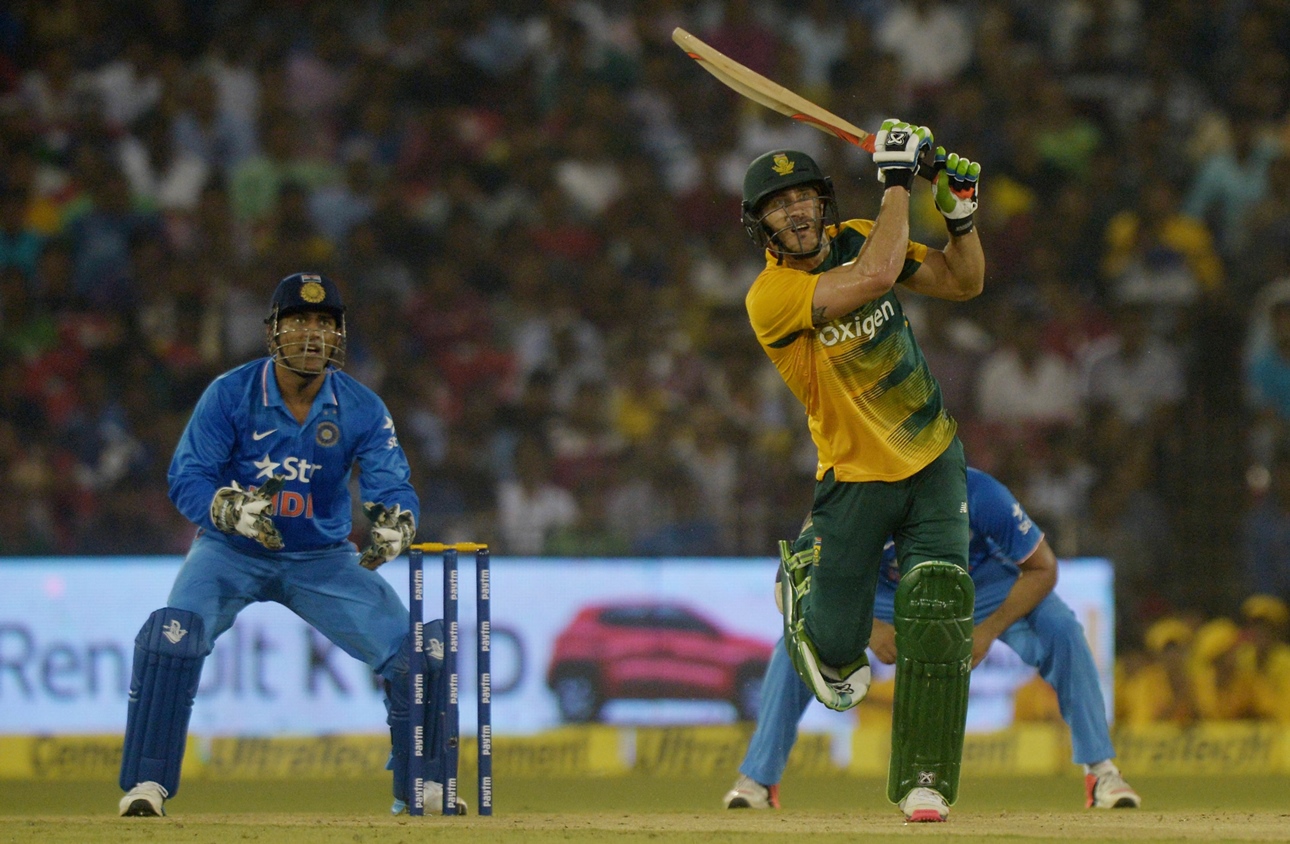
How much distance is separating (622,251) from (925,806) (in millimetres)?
6766

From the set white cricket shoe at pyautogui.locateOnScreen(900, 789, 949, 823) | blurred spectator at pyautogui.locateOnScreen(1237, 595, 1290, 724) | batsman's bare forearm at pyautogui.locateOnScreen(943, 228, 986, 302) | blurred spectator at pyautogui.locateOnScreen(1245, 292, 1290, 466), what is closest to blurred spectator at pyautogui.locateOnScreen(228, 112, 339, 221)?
blurred spectator at pyautogui.locateOnScreen(1245, 292, 1290, 466)

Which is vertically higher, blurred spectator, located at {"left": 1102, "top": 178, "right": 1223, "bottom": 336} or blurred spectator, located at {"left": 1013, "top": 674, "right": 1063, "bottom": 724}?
blurred spectator, located at {"left": 1102, "top": 178, "right": 1223, "bottom": 336}

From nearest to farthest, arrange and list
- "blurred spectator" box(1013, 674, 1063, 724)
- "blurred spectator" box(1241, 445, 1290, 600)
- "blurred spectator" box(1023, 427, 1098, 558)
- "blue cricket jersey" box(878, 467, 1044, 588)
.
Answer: "blue cricket jersey" box(878, 467, 1044, 588) < "blurred spectator" box(1013, 674, 1063, 724) < "blurred spectator" box(1241, 445, 1290, 600) < "blurred spectator" box(1023, 427, 1098, 558)

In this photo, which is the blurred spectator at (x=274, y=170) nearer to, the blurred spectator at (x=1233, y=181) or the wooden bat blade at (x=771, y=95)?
the blurred spectator at (x=1233, y=181)

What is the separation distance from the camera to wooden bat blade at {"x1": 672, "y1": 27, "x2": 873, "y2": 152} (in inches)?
225

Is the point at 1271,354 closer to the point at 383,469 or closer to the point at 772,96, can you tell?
the point at 772,96

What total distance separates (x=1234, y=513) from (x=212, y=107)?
6.61 metres

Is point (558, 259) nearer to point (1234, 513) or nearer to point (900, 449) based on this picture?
point (1234, 513)

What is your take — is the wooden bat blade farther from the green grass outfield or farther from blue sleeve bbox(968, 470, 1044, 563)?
the green grass outfield

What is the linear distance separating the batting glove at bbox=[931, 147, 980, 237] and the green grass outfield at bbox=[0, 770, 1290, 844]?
1767 mm

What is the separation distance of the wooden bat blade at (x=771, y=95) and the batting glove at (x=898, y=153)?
1.01 feet

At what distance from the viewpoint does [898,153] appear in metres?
5.30

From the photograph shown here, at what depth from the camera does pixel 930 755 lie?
5.29m

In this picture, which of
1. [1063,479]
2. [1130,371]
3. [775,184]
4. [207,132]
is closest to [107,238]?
[207,132]
